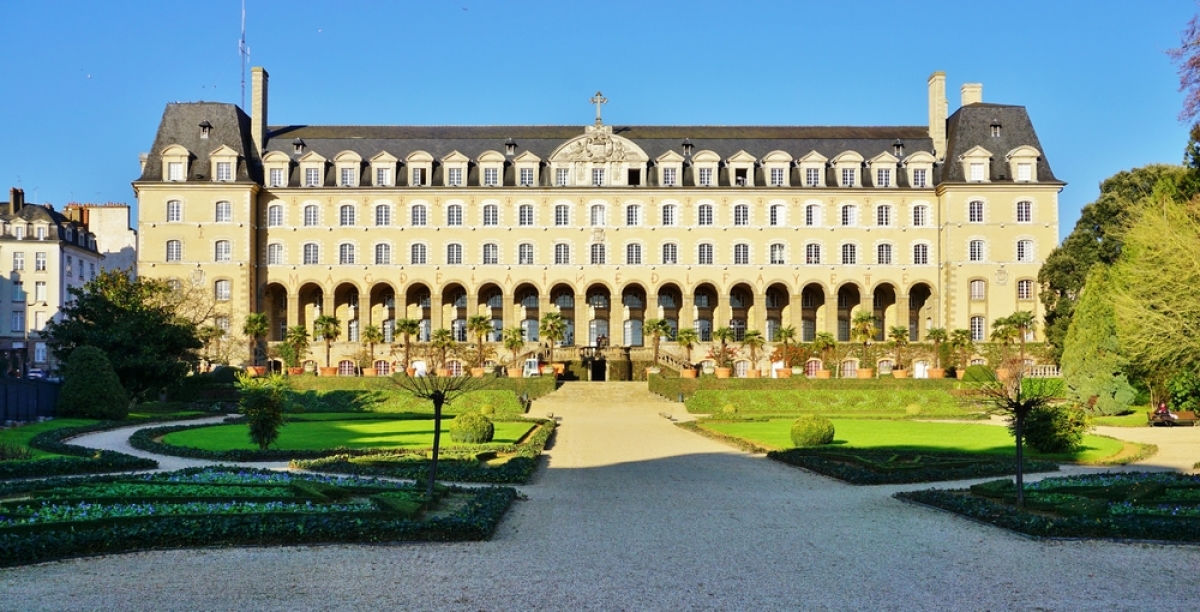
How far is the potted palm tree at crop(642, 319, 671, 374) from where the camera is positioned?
51.5m

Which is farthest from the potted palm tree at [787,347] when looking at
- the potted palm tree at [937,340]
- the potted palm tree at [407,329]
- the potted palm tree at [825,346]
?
the potted palm tree at [407,329]

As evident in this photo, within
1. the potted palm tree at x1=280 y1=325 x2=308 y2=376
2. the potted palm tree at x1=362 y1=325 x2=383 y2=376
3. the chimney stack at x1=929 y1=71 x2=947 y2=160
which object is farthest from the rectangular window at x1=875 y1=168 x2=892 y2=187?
the potted palm tree at x1=280 y1=325 x2=308 y2=376

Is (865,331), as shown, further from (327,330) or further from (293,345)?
(293,345)

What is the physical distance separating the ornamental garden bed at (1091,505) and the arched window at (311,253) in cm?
4670

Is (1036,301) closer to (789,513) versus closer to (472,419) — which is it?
(472,419)

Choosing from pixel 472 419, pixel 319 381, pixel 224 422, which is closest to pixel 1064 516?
pixel 472 419

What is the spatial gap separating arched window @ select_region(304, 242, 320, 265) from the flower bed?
1492 inches

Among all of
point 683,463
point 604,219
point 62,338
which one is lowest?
point 683,463

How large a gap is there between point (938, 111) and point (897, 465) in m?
45.8

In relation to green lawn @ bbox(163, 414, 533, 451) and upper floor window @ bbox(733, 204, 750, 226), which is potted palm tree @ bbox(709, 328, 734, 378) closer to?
upper floor window @ bbox(733, 204, 750, 226)

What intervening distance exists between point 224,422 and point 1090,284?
95.8ft

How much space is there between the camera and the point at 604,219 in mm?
57719

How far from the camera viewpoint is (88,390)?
100 ft

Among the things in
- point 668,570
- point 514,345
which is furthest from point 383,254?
point 668,570
